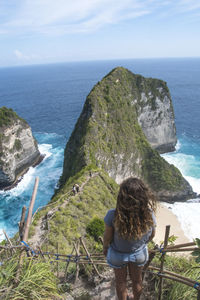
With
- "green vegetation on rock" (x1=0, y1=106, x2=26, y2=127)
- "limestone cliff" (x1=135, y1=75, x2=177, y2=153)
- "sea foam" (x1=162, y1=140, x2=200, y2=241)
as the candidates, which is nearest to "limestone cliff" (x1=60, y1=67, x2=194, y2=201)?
"limestone cliff" (x1=135, y1=75, x2=177, y2=153)

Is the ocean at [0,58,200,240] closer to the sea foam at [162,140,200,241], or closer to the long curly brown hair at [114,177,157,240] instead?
the sea foam at [162,140,200,241]

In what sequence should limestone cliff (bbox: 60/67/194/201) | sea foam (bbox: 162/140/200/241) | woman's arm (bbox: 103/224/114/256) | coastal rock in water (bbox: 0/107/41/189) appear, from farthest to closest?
coastal rock in water (bbox: 0/107/41/189) < sea foam (bbox: 162/140/200/241) < limestone cliff (bbox: 60/67/194/201) < woman's arm (bbox: 103/224/114/256)

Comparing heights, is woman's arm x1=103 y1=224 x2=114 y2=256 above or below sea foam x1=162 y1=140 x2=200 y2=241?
above

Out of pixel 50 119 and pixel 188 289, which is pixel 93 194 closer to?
pixel 188 289

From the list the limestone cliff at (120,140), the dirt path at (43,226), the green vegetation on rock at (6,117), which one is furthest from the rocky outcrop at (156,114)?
the dirt path at (43,226)

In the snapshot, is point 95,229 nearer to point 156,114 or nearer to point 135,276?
point 135,276

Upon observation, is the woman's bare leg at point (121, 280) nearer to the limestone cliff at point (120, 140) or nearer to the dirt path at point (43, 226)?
the dirt path at point (43, 226)
